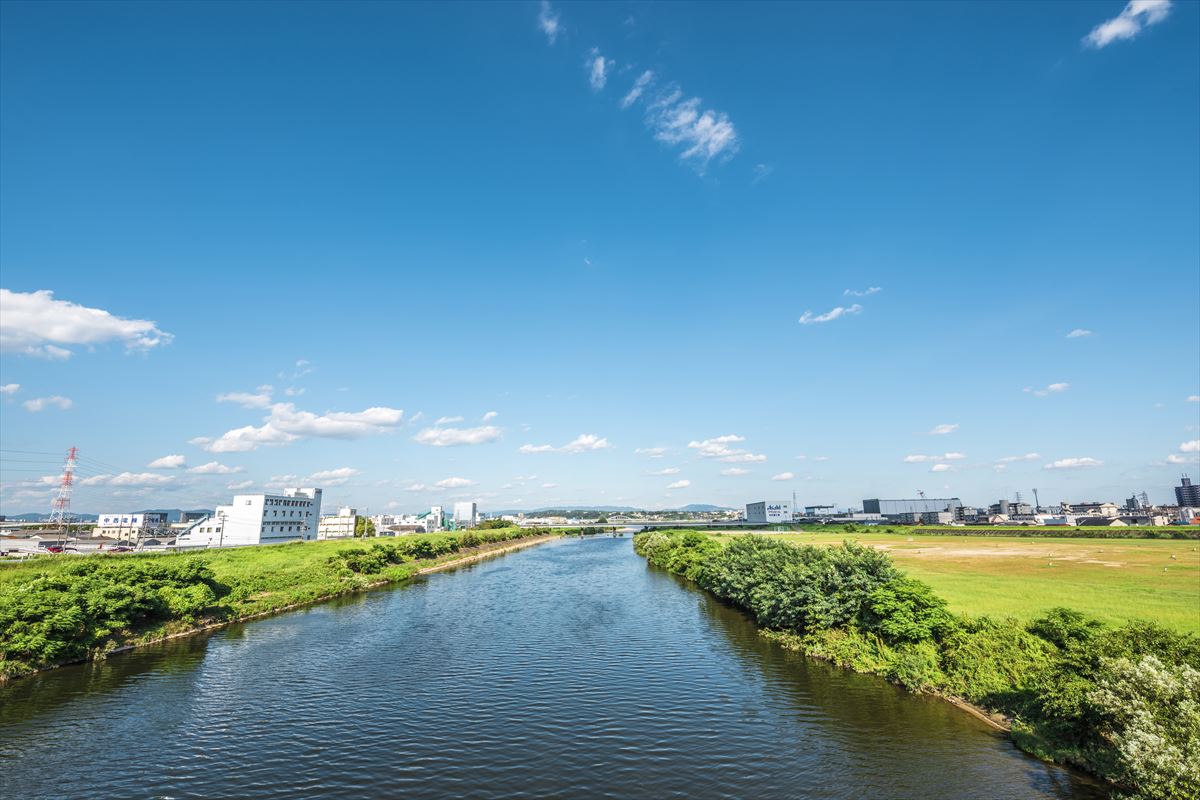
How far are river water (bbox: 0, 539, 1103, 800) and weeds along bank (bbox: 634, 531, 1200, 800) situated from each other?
1917mm

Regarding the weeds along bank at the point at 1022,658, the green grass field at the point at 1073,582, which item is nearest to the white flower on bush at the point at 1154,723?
the weeds along bank at the point at 1022,658

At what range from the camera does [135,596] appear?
4447 centimetres

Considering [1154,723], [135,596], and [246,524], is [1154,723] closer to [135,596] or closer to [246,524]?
[135,596]

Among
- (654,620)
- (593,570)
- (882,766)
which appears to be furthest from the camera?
(593,570)

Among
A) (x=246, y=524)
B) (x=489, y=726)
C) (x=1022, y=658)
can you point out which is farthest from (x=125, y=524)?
(x=1022, y=658)

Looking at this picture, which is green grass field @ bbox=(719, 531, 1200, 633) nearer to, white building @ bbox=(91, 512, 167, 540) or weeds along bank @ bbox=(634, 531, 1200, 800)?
weeds along bank @ bbox=(634, 531, 1200, 800)

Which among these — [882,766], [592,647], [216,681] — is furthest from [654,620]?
[216,681]

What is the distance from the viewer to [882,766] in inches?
934

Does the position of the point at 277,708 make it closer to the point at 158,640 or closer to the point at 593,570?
the point at 158,640

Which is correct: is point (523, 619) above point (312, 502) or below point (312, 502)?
below

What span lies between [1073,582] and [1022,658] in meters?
41.3

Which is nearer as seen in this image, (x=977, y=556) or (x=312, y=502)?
(x=977, y=556)

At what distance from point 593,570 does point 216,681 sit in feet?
257

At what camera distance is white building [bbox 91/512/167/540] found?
169m
